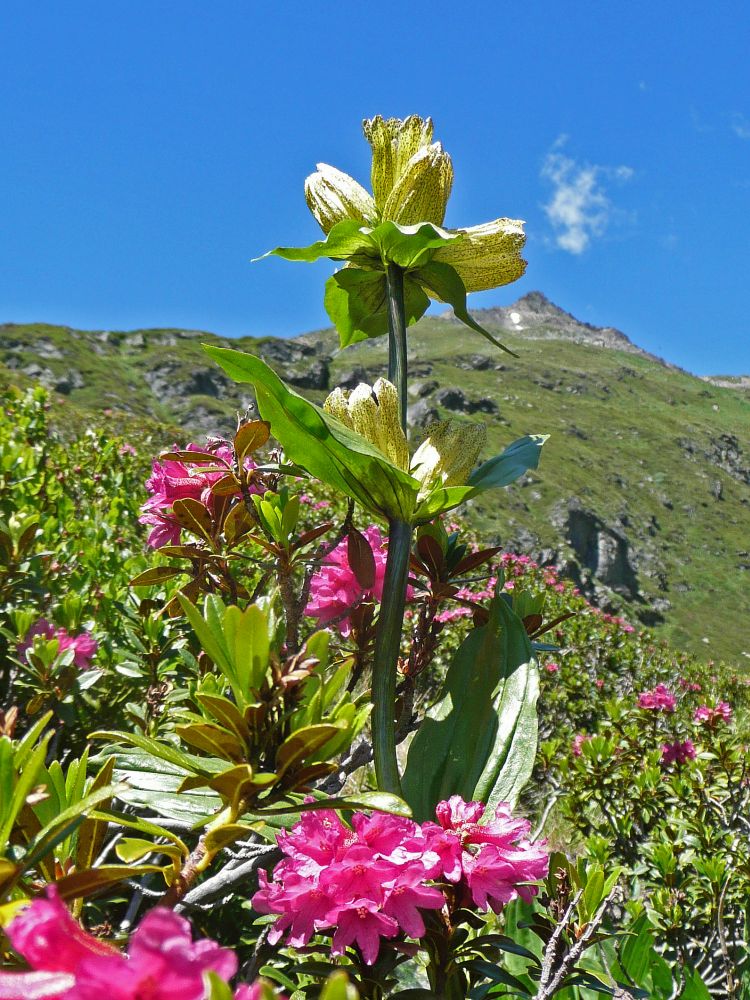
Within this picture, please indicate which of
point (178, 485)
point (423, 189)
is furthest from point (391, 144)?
point (178, 485)

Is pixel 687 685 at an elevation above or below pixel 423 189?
below

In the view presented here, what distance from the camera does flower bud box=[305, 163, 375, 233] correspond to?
1.05 m

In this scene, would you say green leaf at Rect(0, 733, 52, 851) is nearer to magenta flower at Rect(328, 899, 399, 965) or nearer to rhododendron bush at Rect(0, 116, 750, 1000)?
rhododendron bush at Rect(0, 116, 750, 1000)

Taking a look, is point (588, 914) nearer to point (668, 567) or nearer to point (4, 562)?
point (4, 562)

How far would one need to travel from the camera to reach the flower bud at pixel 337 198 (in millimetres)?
1051

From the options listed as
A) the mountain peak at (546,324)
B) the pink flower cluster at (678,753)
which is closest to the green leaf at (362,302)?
the pink flower cluster at (678,753)

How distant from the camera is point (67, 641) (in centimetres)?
186

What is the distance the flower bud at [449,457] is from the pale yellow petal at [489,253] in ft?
0.84

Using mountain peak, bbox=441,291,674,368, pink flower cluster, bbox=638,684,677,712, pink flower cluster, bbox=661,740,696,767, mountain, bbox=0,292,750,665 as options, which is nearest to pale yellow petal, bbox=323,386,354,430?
pink flower cluster, bbox=661,740,696,767

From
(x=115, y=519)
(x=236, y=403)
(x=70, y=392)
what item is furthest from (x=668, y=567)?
(x=115, y=519)

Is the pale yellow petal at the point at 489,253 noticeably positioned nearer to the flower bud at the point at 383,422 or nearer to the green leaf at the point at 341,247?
the green leaf at the point at 341,247

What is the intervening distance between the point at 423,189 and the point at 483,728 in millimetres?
824

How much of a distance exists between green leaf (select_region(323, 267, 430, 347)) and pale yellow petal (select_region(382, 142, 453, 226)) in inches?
4.1

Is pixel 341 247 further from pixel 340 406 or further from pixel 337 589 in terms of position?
pixel 337 589
